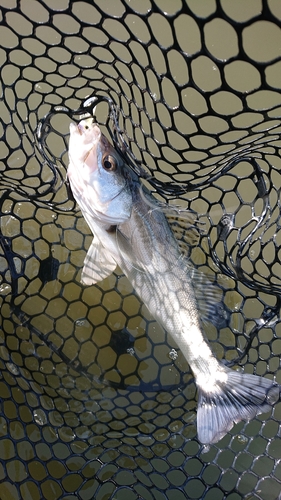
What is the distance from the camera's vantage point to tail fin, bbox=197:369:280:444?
6.55 feet

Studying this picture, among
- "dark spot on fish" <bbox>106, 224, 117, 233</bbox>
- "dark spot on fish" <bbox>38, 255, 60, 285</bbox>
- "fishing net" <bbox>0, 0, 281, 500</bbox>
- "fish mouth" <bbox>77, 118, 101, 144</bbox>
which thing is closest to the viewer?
"fish mouth" <bbox>77, 118, 101, 144</bbox>

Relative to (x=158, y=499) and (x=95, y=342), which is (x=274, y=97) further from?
(x=158, y=499)

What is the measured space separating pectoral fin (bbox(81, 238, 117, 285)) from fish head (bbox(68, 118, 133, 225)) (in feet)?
0.72

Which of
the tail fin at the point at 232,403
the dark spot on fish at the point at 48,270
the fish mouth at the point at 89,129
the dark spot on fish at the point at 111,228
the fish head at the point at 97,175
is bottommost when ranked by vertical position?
the tail fin at the point at 232,403

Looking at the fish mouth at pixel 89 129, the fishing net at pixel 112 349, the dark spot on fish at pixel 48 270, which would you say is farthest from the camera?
the dark spot on fish at pixel 48 270

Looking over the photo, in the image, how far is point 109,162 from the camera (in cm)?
202

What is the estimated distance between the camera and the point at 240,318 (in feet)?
8.51

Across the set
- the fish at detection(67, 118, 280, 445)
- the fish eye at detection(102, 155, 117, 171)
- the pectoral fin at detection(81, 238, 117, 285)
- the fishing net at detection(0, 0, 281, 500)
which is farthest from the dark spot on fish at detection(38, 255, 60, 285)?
the fish eye at detection(102, 155, 117, 171)

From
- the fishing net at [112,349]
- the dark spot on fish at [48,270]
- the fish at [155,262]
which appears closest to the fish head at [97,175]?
the fish at [155,262]

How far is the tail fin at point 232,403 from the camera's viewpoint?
6.55 ft

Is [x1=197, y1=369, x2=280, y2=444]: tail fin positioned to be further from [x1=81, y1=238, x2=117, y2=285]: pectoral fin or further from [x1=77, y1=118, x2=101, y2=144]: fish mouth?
[x1=77, y1=118, x2=101, y2=144]: fish mouth

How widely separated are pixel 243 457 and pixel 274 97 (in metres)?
2.50

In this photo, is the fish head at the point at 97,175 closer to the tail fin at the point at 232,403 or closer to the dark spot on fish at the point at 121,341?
the dark spot on fish at the point at 121,341

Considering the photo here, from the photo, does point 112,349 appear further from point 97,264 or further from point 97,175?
point 97,175
